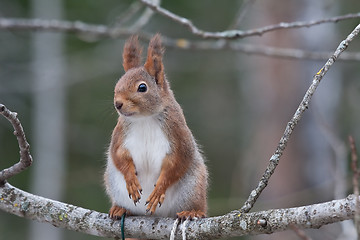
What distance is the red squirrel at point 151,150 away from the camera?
255cm

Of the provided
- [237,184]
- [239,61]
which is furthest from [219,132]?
[237,184]

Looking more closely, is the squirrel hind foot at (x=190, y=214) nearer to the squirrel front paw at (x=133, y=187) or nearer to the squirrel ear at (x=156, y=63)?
the squirrel front paw at (x=133, y=187)

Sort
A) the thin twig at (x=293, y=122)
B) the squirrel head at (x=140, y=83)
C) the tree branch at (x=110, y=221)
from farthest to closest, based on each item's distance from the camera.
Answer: the squirrel head at (x=140, y=83) < the tree branch at (x=110, y=221) < the thin twig at (x=293, y=122)

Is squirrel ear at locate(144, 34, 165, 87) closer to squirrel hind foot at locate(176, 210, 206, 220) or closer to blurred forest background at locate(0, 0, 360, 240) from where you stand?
squirrel hind foot at locate(176, 210, 206, 220)

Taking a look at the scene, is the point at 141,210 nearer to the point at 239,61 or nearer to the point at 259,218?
the point at 259,218

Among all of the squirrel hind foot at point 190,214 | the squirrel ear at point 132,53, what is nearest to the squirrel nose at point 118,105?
the squirrel ear at point 132,53

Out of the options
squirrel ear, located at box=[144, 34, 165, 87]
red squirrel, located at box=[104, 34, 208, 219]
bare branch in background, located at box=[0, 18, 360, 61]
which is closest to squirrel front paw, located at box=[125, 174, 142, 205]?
red squirrel, located at box=[104, 34, 208, 219]

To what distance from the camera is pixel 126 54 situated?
2605 mm

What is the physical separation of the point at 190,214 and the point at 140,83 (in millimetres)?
592

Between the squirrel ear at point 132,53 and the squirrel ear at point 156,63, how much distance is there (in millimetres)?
47

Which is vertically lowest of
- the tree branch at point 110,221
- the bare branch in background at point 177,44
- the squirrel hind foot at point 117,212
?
the tree branch at point 110,221

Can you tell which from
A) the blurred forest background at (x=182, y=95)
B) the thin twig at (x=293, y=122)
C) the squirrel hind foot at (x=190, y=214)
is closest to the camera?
the thin twig at (x=293, y=122)

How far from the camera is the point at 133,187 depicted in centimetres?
253

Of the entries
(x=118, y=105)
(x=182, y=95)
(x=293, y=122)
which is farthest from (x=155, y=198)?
Answer: (x=182, y=95)
